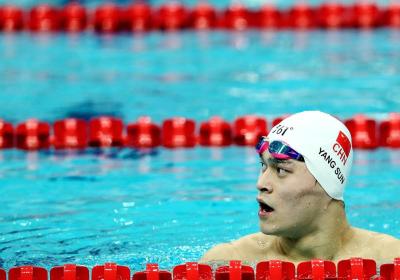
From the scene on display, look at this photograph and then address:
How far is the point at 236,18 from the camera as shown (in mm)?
9742

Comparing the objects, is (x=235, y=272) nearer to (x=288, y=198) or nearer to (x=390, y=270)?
(x=288, y=198)

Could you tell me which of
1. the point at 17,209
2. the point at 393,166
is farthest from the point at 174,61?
the point at 17,209

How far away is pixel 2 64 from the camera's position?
8.49 metres

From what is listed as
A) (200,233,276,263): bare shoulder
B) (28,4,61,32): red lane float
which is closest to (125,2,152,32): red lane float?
(28,4,61,32): red lane float

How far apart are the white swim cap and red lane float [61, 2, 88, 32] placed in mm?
6418

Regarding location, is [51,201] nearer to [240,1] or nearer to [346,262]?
[346,262]

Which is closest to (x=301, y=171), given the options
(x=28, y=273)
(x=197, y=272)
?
(x=197, y=272)

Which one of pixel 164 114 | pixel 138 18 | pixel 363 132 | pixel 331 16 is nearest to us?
pixel 363 132

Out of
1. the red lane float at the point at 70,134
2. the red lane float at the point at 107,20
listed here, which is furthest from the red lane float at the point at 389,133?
the red lane float at the point at 107,20

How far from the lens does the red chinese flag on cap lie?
3.58 m

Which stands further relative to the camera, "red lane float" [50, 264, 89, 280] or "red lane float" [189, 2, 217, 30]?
"red lane float" [189, 2, 217, 30]

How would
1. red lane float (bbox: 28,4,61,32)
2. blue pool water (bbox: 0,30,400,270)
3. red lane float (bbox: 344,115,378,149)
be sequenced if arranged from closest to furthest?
blue pool water (bbox: 0,30,400,270)
red lane float (bbox: 344,115,378,149)
red lane float (bbox: 28,4,61,32)

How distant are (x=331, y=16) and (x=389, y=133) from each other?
340 cm

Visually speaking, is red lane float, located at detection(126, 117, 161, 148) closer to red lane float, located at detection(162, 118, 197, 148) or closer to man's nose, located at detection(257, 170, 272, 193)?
red lane float, located at detection(162, 118, 197, 148)
